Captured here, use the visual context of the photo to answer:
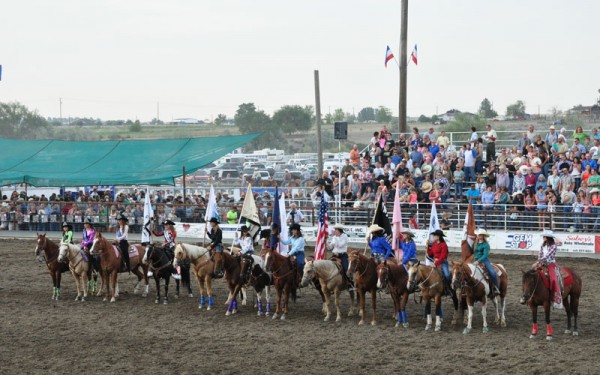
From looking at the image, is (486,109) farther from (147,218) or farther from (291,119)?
(147,218)

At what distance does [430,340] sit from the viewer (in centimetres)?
1509

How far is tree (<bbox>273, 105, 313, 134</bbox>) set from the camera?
324ft

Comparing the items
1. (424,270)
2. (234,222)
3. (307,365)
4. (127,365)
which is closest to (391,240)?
(424,270)

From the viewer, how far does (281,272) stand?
57.0 ft

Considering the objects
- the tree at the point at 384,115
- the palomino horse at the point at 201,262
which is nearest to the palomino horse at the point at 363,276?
the palomino horse at the point at 201,262

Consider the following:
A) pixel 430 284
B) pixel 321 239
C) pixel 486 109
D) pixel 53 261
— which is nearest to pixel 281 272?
pixel 321 239

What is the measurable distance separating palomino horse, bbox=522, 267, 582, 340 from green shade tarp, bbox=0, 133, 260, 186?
1827cm

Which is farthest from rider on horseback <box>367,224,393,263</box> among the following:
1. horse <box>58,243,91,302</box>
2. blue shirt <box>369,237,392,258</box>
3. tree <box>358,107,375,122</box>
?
tree <box>358,107,375,122</box>

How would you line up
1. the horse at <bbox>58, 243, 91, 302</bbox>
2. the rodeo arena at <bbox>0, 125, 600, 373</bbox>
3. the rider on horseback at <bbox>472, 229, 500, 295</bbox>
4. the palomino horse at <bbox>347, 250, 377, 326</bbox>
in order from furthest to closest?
the horse at <bbox>58, 243, 91, 302</bbox> → the palomino horse at <bbox>347, 250, 377, 326</bbox> → the rider on horseback at <bbox>472, 229, 500, 295</bbox> → the rodeo arena at <bbox>0, 125, 600, 373</bbox>

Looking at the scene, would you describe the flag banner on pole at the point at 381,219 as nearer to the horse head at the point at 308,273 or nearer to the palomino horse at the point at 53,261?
the horse head at the point at 308,273

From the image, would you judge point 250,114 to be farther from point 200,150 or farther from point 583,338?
point 583,338

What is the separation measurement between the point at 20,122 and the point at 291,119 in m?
32.1

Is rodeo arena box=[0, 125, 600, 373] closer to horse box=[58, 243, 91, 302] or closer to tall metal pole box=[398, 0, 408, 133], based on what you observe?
horse box=[58, 243, 91, 302]

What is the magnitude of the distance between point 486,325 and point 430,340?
4.65 feet
